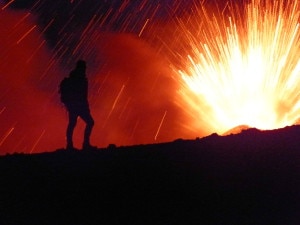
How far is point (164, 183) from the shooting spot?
32.2ft

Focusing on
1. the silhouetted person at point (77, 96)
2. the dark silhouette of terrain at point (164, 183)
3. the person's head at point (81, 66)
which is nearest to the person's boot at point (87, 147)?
the silhouetted person at point (77, 96)

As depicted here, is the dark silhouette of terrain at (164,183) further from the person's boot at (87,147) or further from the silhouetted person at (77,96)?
the silhouetted person at (77,96)

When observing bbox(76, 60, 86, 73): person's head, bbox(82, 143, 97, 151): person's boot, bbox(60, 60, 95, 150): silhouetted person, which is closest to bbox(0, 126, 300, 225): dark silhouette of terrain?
bbox(82, 143, 97, 151): person's boot

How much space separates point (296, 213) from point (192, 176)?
1559mm

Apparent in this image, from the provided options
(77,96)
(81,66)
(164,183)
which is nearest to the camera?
(164,183)

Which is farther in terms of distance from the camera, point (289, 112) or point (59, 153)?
point (289, 112)

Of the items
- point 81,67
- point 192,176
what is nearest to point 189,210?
point 192,176

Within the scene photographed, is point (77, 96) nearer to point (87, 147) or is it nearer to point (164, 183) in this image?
point (87, 147)

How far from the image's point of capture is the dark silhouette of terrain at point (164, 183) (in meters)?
9.38

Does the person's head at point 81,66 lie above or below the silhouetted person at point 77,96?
above

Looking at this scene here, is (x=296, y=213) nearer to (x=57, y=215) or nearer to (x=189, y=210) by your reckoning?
(x=189, y=210)

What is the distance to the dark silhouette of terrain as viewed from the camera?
30.8ft

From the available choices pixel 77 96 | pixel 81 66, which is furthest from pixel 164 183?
pixel 81 66

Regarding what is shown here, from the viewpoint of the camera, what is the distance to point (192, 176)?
9906mm
